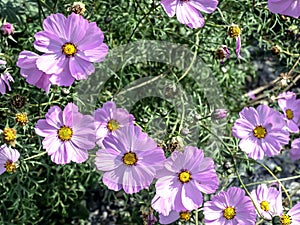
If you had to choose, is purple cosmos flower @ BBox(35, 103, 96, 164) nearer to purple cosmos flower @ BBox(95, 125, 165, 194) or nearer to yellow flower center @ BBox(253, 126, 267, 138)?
purple cosmos flower @ BBox(95, 125, 165, 194)

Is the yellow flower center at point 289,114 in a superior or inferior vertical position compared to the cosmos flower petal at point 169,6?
superior

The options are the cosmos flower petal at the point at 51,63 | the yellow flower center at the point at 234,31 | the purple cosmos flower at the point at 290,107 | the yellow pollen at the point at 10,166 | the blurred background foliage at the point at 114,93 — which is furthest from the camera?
the purple cosmos flower at the point at 290,107

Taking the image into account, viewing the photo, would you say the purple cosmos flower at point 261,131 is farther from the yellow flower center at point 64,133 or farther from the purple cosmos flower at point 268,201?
the yellow flower center at point 64,133

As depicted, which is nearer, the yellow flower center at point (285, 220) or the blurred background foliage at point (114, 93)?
the yellow flower center at point (285, 220)

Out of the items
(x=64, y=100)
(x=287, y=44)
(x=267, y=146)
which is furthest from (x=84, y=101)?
(x=287, y=44)

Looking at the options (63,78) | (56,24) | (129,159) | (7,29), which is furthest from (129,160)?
(7,29)

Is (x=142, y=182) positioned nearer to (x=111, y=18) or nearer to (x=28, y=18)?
(x=111, y=18)

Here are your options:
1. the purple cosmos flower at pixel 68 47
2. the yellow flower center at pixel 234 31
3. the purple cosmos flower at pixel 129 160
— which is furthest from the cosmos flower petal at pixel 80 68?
the yellow flower center at pixel 234 31

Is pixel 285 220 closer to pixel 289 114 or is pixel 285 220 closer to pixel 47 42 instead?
pixel 289 114
